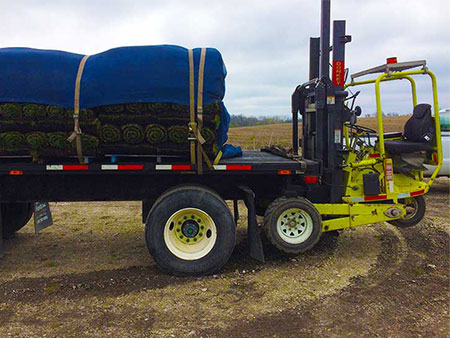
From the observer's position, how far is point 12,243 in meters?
5.89

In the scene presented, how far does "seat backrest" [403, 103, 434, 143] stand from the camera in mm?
5301

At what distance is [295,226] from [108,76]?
292cm

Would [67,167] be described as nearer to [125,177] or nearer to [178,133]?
[125,177]

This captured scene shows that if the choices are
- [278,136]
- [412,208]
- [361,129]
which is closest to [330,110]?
[361,129]

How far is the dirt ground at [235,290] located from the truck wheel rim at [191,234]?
32 cm

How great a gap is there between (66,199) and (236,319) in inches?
108

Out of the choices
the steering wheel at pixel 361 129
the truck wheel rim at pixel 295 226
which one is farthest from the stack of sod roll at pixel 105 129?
the steering wheel at pixel 361 129

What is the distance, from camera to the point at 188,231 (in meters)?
4.70

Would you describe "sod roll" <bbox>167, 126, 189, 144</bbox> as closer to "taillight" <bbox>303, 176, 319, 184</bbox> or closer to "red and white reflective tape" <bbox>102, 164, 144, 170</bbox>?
"red and white reflective tape" <bbox>102, 164, 144, 170</bbox>

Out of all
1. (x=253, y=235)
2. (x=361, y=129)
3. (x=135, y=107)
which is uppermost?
(x=135, y=107)


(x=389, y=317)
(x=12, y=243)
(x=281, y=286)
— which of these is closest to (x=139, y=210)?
(x=12, y=243)

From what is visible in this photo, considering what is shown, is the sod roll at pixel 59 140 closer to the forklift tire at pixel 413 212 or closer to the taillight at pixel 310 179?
the taillight at pixel 310 179

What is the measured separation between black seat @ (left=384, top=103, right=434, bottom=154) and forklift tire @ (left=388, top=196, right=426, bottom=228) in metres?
0.78

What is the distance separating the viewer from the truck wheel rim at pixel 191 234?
4.65 metres
